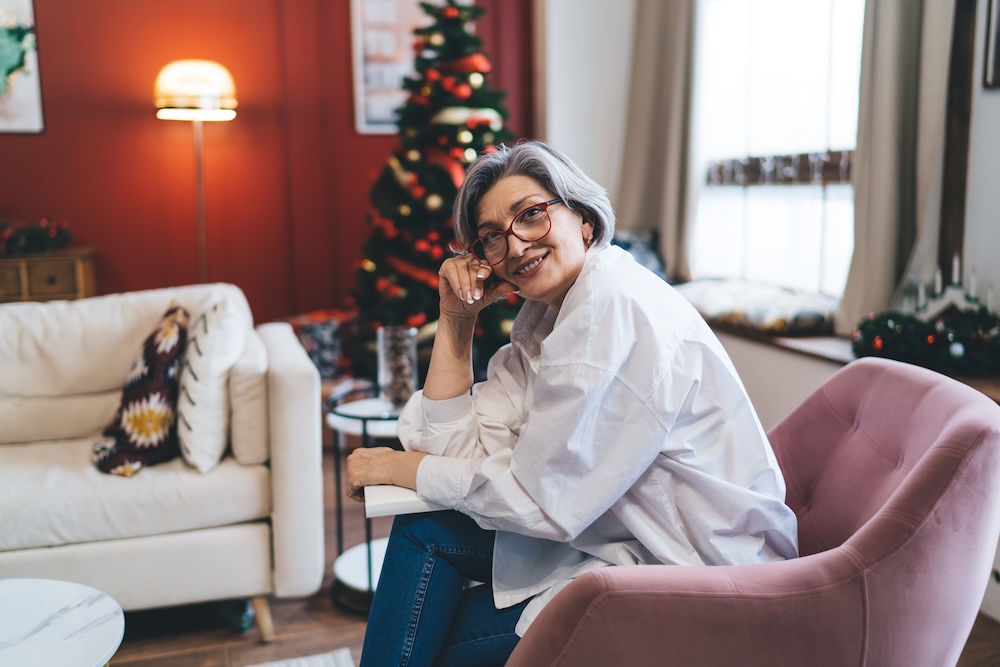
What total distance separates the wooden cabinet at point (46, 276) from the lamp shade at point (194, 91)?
83 cm

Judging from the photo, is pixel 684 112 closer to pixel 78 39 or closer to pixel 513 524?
pixel 78 39

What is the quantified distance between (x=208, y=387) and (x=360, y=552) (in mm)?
736

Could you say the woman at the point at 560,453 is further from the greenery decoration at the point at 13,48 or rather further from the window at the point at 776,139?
the greenery decoration at the point at 13,48

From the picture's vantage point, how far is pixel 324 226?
476cm

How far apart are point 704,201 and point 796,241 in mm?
800

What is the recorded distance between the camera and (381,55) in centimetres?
466

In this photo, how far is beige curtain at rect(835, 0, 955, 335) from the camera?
8.71ft

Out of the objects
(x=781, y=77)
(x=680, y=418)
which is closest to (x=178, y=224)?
(x=781, y=77)

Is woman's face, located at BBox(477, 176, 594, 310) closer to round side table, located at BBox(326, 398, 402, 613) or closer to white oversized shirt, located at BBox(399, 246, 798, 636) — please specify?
white oversized shirt, located at BBox(399, 246, 798, 636)

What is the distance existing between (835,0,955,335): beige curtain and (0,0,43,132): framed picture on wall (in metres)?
3.89

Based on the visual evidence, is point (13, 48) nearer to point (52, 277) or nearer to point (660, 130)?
point (52, 277)

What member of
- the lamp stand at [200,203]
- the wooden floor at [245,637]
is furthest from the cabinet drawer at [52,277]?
the wooden floor at [245,637]

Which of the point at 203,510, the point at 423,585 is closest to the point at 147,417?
the point at 203,510

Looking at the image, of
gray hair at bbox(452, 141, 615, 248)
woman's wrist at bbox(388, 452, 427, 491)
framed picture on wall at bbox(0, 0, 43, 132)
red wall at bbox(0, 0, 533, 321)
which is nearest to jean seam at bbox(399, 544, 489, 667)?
woman's wrist at bbox(388, 452, 427, 491)
